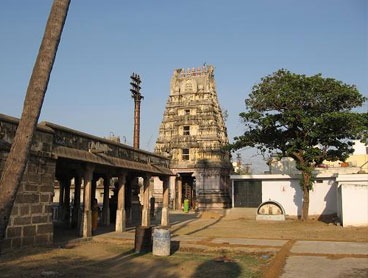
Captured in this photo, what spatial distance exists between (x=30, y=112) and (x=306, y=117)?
23.9m

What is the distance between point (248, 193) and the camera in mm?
40688

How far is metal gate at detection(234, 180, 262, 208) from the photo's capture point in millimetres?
40344

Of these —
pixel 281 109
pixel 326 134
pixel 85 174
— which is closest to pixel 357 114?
pixel 326 134

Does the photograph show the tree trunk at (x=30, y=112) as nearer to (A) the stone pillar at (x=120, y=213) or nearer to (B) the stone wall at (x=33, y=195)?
(B) the stone wall at (x=33, y=195)

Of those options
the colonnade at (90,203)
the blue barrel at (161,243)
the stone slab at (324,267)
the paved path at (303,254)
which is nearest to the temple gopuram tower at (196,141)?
the colonnade at (90,203)

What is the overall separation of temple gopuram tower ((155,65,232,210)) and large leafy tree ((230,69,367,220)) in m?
15.1

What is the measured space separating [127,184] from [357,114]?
16535 millimetres

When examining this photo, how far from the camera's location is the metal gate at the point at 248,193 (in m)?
40.3

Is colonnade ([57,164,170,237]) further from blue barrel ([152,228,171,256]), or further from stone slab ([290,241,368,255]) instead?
stone slab ([290,241,368,255])

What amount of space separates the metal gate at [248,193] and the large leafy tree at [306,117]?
33.4 feet

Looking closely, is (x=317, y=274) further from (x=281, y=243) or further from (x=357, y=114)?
(x=357, y=114)

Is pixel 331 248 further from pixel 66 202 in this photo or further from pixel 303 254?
pixel 66 202

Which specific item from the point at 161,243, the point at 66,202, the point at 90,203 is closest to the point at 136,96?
the point at 66,202

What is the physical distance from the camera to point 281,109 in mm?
29094
